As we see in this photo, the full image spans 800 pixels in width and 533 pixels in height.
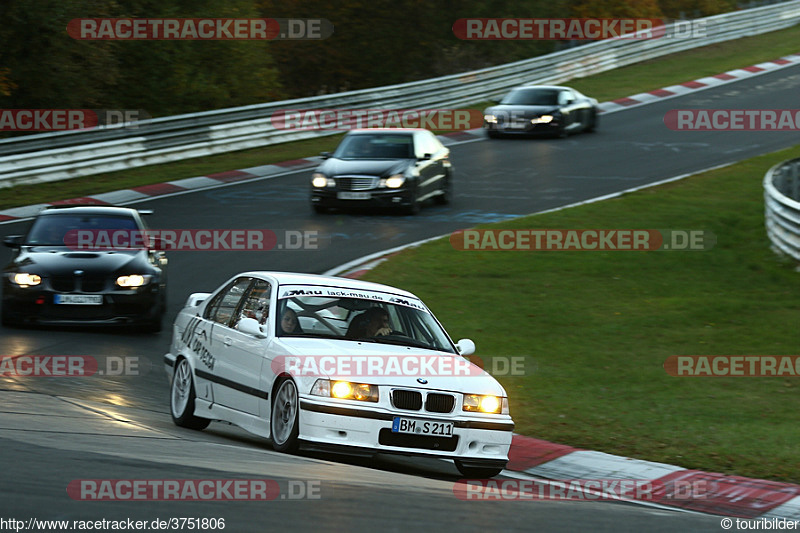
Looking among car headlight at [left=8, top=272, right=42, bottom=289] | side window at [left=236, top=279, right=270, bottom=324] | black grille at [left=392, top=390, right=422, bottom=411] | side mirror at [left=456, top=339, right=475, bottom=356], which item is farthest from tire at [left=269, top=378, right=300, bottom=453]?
car headlight at [left=8, top=272, right=42, bottom=289]

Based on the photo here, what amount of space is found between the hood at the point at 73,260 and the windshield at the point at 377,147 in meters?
8.86

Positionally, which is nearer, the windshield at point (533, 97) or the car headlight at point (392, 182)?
the car headlight at point (392, 182)

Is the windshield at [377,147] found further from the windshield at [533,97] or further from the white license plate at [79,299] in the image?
the white license plate at [79,299]

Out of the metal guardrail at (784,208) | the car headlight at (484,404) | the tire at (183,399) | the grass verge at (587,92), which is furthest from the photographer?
the grass verge at (587,92)

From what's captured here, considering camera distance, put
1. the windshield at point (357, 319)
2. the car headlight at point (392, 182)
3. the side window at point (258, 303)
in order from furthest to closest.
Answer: the car headlight at point (392, 182)
the side window at point (258, 303)
the windshield at point (357, 319)

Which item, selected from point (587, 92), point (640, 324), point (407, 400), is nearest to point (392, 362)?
point (407, 400)

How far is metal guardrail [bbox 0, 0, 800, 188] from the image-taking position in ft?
79.7

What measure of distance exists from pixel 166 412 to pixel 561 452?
11.1ft

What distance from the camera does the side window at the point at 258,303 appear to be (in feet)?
29.9

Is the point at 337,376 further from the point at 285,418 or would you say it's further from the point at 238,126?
the point at 238,126

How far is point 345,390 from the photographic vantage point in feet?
26.5

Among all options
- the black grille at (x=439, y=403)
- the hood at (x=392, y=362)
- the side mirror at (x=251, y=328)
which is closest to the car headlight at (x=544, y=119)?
the hood at (x=392, y=362)

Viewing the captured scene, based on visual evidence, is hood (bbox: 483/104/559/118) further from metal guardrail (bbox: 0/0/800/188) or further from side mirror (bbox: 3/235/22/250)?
side mirror (bbox: 3/235/22/250)

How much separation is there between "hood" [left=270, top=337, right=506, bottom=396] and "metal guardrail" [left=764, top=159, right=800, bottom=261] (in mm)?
10402
